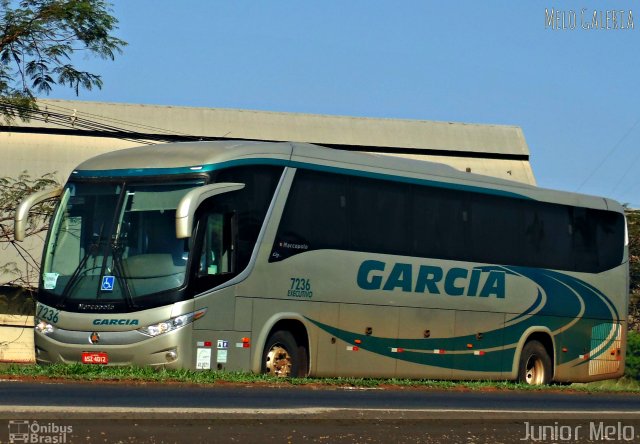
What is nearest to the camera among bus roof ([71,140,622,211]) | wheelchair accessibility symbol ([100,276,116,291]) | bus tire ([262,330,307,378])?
wheelchair accessibility symbol ([100,276,116,291])

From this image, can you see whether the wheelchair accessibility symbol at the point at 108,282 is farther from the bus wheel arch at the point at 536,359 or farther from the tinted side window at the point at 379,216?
the bus wheel arch at the point at 536,359

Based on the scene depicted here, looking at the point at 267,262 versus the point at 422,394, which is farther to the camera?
the point at 267,262

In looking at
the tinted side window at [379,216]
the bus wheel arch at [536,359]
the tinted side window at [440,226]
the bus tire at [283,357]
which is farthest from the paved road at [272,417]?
the bus wheel arch at [536,359]

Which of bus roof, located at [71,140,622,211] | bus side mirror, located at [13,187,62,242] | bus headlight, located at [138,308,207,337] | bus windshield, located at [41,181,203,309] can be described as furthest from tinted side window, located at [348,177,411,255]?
bus side mirror, located at [13,187,62,242]

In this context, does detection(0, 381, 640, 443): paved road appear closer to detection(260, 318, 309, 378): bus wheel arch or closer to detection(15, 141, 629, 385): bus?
detection(15, 141, 629, 385): bus

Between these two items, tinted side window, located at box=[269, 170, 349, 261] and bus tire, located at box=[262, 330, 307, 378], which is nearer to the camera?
bus tire, located at box=[262, 330, 307, 378]

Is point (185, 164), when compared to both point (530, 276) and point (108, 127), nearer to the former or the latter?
point (530, 276)

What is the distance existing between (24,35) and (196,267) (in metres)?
9.83

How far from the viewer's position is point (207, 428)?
9562mm

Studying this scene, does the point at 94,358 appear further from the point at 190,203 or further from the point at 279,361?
the point at 279,361

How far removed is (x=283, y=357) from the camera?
65.1ft

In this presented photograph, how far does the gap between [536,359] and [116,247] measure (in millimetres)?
9838

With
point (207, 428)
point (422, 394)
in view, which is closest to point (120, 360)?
point (422, 394)

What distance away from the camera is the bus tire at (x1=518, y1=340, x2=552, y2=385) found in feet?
80.5
